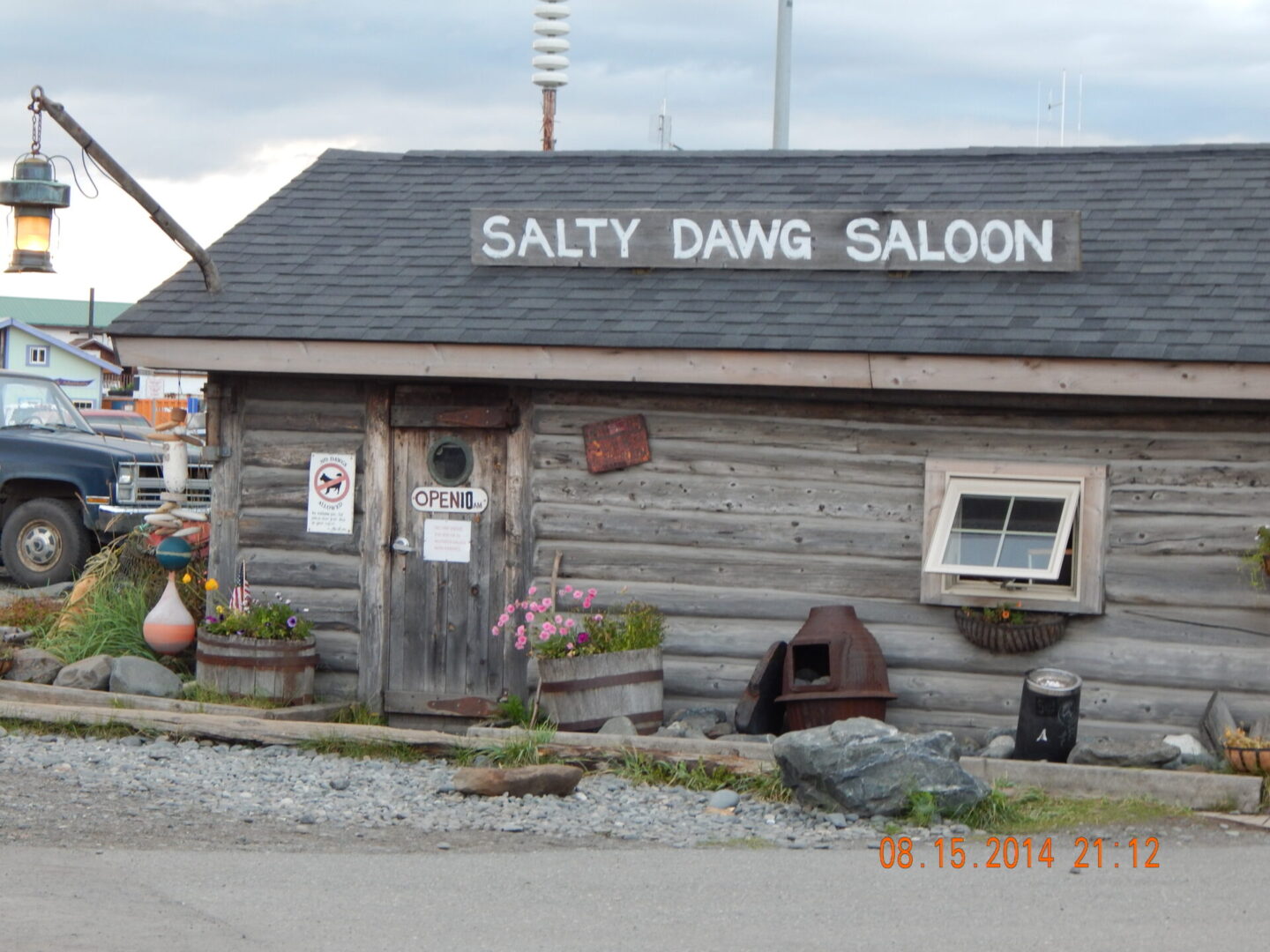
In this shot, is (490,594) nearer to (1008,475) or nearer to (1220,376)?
(1008,475)

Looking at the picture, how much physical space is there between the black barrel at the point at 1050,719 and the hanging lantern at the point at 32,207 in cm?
632

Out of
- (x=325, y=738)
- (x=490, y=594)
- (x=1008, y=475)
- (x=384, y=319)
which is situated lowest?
(x=325, y=738)

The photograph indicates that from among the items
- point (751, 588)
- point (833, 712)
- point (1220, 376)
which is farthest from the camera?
point (751, 588)

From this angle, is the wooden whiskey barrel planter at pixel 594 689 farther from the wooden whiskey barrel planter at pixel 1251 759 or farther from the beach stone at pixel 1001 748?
the wooden whiskey barrel planter at pixel 1251 759

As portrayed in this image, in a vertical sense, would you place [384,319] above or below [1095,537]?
above

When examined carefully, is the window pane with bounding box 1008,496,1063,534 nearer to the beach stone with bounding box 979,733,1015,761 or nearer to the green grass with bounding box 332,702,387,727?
the beach stone with bounding box 979,733,1015,761

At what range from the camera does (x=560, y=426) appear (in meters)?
10.6

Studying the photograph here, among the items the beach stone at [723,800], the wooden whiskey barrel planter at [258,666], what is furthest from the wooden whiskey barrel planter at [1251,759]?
the wooden whiskey barrel planter at [258,666]

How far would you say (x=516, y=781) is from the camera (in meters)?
8.38

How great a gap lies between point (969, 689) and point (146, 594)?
603 cm

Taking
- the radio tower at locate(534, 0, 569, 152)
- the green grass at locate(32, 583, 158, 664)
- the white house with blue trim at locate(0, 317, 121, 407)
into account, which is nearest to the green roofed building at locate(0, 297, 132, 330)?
the white house with blue trim at locate(0, 317, 121, 407)

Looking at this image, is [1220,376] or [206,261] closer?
[1220,376]

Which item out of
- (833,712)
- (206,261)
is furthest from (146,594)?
(833,712)
